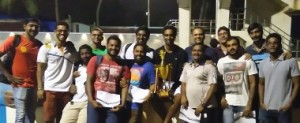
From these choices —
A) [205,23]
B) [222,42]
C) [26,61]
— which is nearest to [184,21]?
[205,23]

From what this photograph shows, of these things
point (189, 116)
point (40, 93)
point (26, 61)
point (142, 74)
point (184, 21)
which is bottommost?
point (189, 116)

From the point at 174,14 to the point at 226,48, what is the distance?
46.1 ft

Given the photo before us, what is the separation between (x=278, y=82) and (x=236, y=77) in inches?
17.4

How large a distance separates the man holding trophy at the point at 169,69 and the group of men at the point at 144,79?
12 millimetres

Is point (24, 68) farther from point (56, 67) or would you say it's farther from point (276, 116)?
point (276, 116)

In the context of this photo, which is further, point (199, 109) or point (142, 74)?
point (142, 74)

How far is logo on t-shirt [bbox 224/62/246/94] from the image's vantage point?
4906mm

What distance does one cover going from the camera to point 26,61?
5.42 meters

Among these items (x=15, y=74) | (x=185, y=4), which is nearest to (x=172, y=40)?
(x=15, y=74)

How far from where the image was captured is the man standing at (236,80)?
4910mm

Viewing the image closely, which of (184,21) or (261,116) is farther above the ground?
(184,21)

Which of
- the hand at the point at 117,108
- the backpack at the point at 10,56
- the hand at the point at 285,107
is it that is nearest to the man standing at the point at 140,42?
the hand at the point at 117,108

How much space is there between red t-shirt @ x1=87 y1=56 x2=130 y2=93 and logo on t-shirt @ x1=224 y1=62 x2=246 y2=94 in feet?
3.66

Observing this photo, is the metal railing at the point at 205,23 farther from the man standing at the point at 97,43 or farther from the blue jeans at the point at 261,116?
the blue jeans at the point at 261,116
